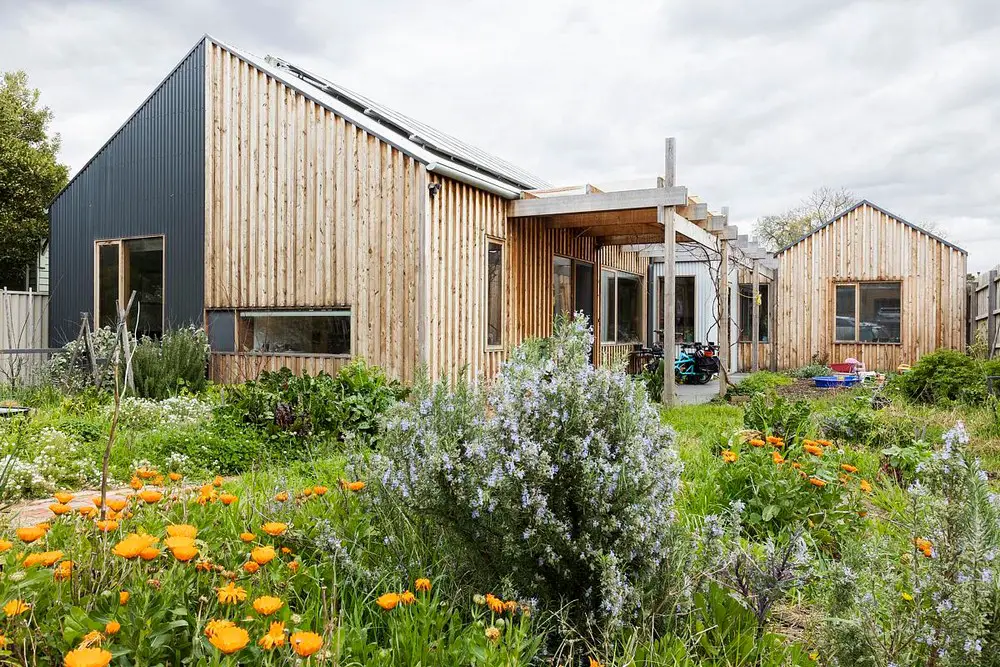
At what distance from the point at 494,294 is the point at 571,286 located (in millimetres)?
2441

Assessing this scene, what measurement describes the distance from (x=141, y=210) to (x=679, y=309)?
451 inches

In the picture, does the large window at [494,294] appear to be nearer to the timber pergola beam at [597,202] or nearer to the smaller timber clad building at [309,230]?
the smaller timber clad building at [309,230]

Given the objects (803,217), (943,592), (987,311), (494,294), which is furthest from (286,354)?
(803,217)

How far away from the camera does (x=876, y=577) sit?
176cm

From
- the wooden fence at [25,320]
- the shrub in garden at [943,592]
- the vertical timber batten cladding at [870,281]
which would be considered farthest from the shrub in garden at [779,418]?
the vertical timber batten cladding at [870,281]

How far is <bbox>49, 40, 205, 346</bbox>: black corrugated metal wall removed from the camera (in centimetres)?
927

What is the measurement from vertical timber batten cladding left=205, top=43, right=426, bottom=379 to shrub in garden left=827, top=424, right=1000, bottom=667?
602 centimetres

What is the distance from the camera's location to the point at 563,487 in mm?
2020

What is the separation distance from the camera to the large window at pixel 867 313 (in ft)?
45.2

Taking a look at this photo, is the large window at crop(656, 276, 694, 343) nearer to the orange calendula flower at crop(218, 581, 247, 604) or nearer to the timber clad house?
the timber clad house

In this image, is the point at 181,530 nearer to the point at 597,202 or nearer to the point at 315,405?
the point at 315,405

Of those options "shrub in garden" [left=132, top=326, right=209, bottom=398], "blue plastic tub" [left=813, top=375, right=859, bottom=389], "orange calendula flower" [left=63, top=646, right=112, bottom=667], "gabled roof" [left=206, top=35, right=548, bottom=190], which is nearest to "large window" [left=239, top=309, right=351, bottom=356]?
"shrub in garden" [left=132, top=326, right=209, bottom=398]

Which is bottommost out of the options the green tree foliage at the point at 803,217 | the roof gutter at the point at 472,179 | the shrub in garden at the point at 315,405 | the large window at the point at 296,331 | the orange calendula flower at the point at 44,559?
the shrub in garden at the point at 315,405

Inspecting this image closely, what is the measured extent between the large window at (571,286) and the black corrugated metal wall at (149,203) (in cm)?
505
